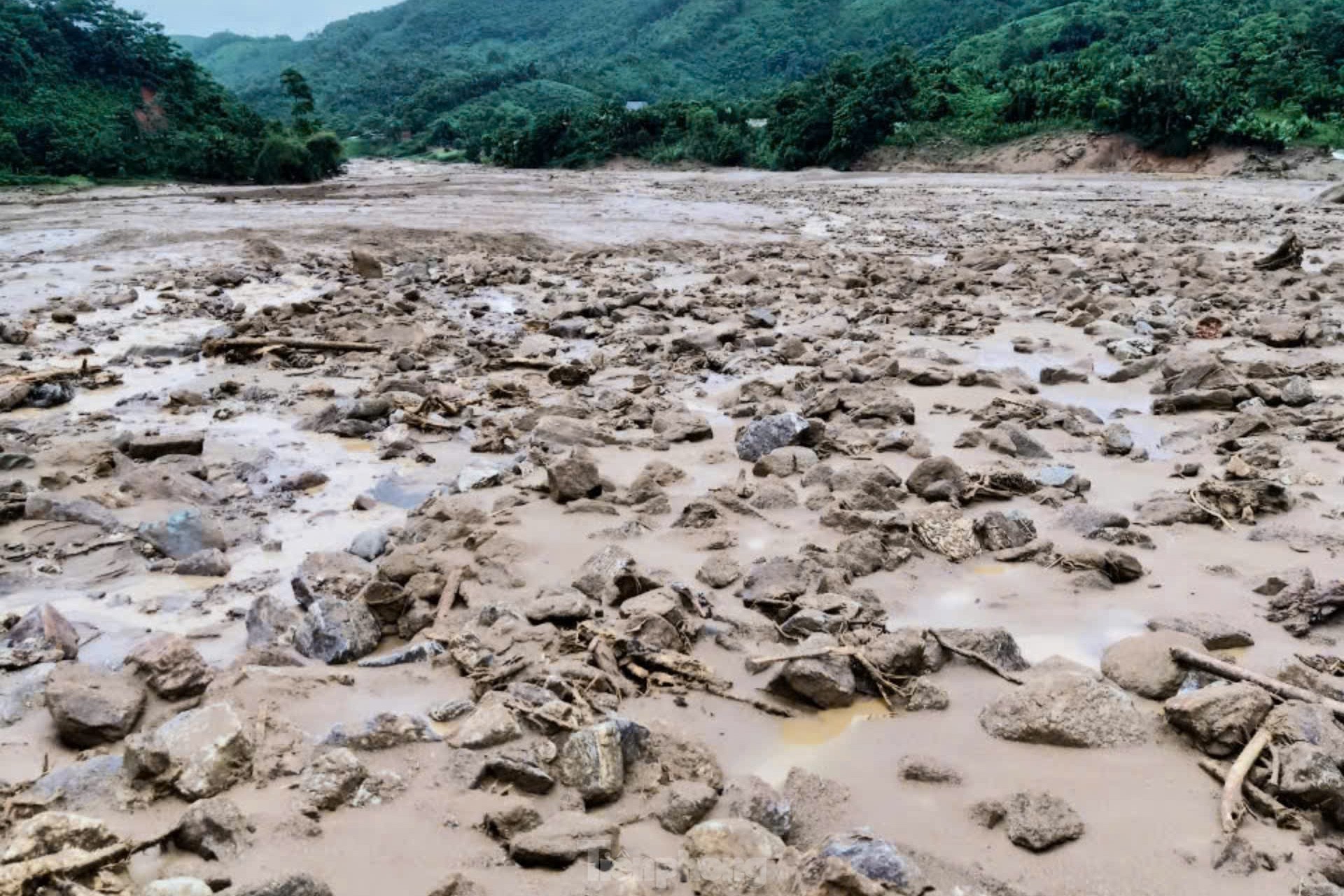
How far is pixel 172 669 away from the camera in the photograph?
9.52 feet

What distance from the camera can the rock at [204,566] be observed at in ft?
13.0

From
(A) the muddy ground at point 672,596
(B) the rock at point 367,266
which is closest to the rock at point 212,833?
(A) the muddy ground at point 672,596

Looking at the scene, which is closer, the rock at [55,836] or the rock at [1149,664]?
the rock at [55,836]

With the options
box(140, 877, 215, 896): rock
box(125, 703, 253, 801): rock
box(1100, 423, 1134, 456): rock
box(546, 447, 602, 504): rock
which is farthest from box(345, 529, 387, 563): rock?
box(1100, 423, 1134, 456): rock

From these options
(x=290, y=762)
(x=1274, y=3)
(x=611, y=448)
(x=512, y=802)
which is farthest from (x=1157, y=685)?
(x=1274, y=3)

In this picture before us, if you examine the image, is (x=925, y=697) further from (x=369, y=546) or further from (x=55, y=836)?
(x=369, y=546)

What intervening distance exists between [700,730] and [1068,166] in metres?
35.4

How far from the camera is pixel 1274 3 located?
143 feet

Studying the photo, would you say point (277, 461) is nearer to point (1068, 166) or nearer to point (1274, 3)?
point (1068, 166)

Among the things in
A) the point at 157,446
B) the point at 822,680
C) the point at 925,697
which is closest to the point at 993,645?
the point at 925,697

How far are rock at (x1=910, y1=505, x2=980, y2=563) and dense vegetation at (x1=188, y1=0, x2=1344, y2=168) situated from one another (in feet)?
A: 103

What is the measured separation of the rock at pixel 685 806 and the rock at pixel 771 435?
288cm

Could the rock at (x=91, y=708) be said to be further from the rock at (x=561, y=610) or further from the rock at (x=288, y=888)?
the rock at (x=561, y=610)

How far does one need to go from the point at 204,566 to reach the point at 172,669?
1153 mm
